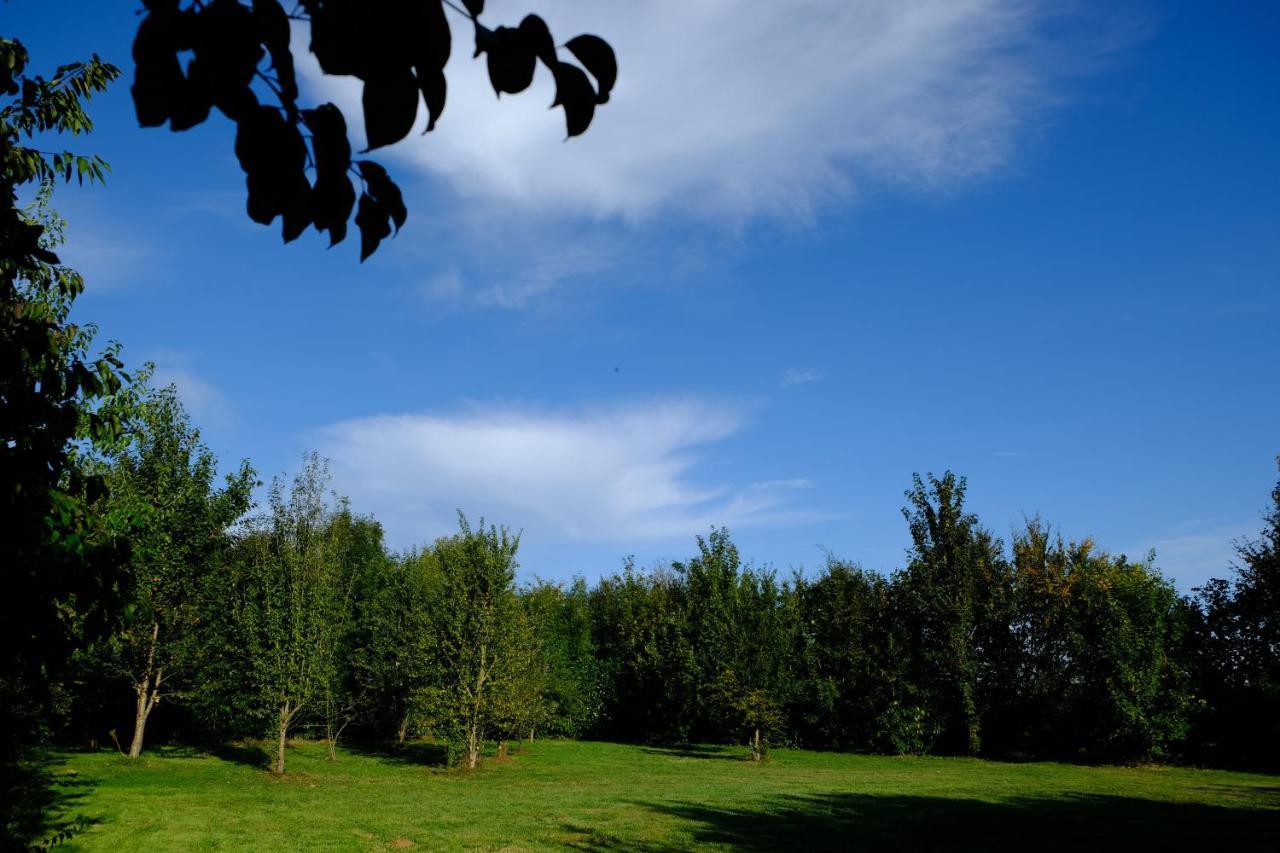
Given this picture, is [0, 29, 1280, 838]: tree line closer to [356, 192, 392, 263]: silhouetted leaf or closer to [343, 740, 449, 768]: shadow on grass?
[343, 740, 449, 768]: shadow on grass

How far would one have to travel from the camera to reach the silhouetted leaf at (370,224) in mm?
1800

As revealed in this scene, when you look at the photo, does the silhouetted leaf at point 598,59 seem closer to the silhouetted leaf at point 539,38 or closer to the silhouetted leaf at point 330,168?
the silhouetted leaf at point 539,38

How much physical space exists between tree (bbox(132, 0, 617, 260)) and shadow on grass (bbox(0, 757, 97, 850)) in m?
6.31

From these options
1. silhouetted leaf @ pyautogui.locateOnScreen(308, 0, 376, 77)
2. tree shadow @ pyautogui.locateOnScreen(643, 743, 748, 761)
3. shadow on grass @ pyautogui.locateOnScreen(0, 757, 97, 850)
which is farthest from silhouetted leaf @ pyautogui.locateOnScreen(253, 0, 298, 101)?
tree shadow @ pyautogui.locateOnScreen(643, 743, 748, 761)

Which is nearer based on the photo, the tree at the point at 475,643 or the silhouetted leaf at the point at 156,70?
the silhouetted leaf at the point at 156,70

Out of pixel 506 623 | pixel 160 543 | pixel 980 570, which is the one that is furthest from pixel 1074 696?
pixel 160 543

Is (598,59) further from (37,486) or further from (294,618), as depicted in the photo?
(294,618)

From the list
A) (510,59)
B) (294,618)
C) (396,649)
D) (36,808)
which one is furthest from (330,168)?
(396,649)

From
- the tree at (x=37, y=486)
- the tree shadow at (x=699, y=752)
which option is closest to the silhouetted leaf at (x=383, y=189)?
the tree at (x=37, y=486)

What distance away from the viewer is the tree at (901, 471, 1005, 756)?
111 feet

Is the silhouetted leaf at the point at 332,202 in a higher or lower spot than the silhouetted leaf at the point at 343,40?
lower

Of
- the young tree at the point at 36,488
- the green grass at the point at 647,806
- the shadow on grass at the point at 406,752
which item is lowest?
the shadow on grass at the point at 406,752

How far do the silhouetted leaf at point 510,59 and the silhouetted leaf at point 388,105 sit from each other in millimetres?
205

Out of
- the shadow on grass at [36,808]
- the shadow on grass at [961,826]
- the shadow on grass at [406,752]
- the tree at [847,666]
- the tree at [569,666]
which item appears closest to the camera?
the shadow on grass at [36,808]
